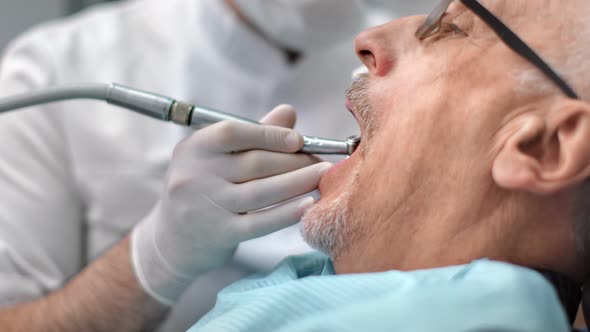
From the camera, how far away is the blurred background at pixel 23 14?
227 cm

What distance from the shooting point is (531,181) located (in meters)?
0.71

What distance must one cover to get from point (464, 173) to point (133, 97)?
55cm

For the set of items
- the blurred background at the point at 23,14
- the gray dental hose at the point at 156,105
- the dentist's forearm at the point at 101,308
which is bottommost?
the dentist's forearm at the point at 101,308

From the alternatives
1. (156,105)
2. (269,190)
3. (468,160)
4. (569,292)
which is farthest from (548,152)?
(156,105)

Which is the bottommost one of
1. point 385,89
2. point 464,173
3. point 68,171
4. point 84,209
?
point 84,209

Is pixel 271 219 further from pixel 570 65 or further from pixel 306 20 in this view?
pixel 306 20

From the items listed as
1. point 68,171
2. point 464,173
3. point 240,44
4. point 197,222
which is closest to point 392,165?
point 464,173

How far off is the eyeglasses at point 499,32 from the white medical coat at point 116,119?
407 mm

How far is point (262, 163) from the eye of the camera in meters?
0.96

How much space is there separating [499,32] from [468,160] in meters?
0.18

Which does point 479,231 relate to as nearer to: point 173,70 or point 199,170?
point 199,170

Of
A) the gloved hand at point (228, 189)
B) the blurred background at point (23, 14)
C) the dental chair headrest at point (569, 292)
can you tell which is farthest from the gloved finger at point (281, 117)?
the blurred background at point (23, 14)

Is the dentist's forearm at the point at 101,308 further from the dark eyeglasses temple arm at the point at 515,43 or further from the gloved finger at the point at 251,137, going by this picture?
the dark eyeglasses temple arm at the point at 515,43

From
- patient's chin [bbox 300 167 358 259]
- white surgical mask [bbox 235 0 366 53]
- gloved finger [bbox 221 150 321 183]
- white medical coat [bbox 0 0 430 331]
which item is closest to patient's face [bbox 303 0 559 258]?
patient's chin [bbox 300 167 358 259]
